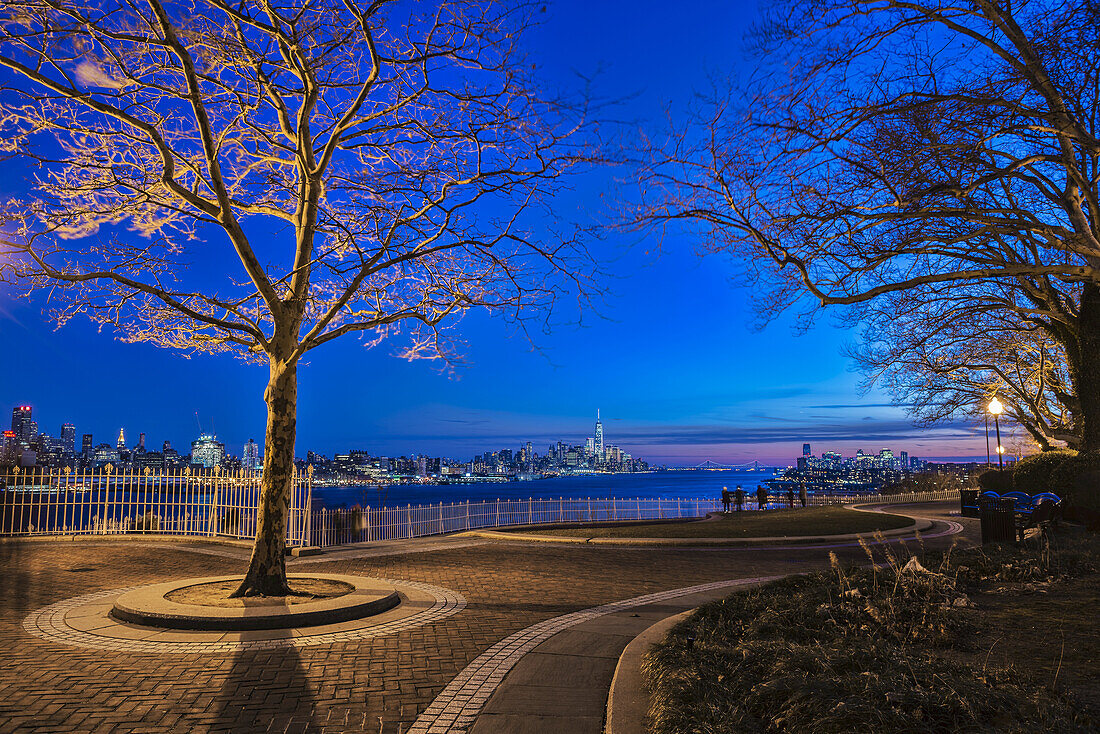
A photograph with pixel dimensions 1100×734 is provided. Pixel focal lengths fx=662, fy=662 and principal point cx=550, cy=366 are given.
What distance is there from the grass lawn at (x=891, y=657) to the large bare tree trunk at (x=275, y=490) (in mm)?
5745

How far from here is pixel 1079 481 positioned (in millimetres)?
15703

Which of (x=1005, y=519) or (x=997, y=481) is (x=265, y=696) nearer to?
(x=1005, y=519)

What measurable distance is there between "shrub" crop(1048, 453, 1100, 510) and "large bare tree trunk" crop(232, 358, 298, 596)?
56.7 feet

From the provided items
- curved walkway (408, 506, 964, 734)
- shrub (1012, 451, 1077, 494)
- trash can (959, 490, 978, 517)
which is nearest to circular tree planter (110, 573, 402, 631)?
curved walkway (408, 506, 964, 734)

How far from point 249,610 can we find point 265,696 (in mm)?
3097

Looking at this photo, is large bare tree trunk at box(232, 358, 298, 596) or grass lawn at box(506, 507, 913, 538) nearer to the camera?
large bare tree trunk at box(232, 358, 298, 596)

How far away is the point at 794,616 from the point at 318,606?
220 inches

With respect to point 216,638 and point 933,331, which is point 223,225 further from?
point 933,331

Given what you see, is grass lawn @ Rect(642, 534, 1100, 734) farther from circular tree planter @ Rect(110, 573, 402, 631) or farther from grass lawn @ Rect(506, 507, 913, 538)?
grass lawn @ Rect(506, 507, 913, 538)

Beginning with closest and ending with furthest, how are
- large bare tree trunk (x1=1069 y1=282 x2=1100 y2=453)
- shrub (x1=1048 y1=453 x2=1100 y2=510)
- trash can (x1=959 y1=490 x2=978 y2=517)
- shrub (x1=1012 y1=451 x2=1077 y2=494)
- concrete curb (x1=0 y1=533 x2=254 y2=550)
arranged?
shrub (x1=1048 y1=453 x2=1100 y2=510) < large bare tree trunk (x1=1069 y1=282 x2=1100 y2=453) < concrete curb (x1=0 y1=533 x2=254 y2=550) < shrub (x1=1012 y1=451 x2=1077 y2=494) < trash can (x1=959 y1=490 x2=978 y2=517)

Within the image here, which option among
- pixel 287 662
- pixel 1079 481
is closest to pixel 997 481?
pixel 1079 481

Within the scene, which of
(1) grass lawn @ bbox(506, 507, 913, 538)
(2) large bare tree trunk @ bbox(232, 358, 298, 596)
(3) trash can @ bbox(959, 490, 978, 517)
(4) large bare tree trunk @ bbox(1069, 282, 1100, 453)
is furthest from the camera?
(3) trash can @ bbox(959, 490, 978, 517)

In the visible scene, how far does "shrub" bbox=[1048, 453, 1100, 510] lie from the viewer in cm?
1529

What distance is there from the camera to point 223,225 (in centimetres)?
956
